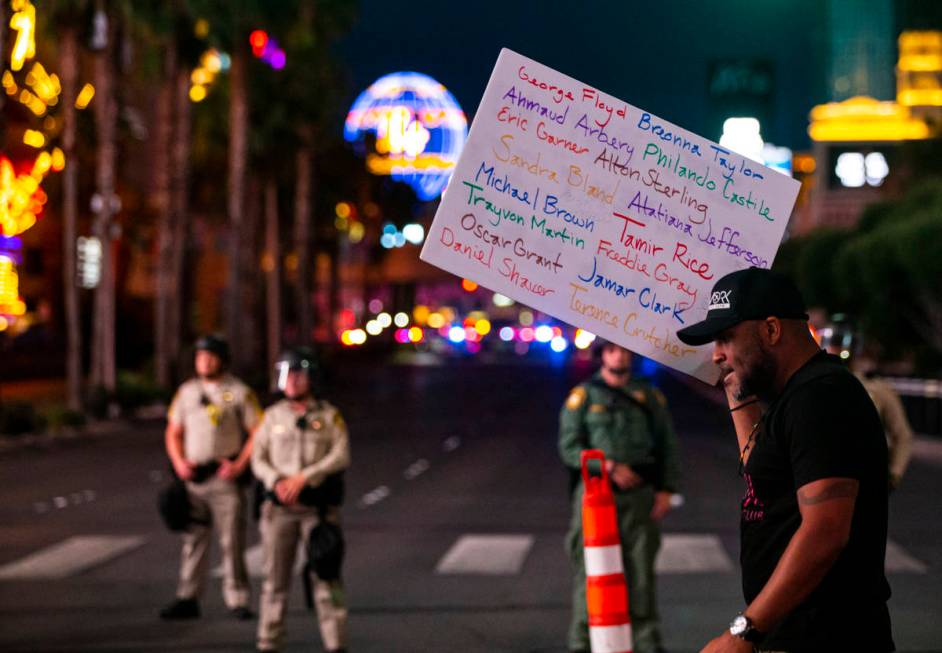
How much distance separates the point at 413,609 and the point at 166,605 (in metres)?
1.87

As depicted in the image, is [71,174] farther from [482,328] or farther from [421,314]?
[421,314]

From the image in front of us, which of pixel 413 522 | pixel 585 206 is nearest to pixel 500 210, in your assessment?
pixel 585 206

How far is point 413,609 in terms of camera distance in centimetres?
1140

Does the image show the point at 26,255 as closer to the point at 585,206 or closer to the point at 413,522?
the point at 413,522

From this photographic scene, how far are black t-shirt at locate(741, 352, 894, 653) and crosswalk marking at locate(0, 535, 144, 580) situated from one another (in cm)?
1008

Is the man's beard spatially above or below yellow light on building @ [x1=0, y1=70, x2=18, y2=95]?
below

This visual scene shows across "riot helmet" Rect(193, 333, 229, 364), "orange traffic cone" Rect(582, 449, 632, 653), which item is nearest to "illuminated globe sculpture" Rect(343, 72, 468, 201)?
"riot helmet" Rect(193, 333, 229, 364)

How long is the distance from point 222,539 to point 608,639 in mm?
6013

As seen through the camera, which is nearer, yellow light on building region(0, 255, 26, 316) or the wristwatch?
the wristwatch

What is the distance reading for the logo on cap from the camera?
13.6 feet

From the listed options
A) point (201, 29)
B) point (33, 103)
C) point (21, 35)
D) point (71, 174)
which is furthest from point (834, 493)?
point (201, 29)

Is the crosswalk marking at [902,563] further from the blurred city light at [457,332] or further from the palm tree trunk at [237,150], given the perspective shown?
the blurred city light at [457,332]

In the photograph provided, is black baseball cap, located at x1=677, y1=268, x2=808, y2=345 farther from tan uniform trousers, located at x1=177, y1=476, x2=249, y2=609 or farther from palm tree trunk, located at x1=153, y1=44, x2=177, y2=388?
palm tree trunk, located at x1=153, y1=44, x2=177, y2=388

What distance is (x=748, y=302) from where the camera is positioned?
4090 mm
